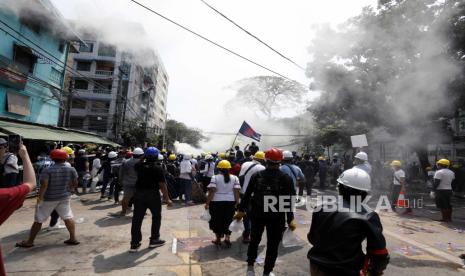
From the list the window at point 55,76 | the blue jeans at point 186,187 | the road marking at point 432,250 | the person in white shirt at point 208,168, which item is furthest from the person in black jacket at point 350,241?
the window at point 55,76

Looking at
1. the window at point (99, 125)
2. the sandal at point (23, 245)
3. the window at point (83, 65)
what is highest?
the window at point (83, 65)

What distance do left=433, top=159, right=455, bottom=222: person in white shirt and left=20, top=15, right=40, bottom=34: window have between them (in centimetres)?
1739

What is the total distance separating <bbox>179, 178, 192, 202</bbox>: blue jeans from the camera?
860cm

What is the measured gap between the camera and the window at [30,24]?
46.2 feet

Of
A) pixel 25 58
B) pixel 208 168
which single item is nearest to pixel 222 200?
pixel 208 168

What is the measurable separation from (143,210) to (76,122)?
112 feet

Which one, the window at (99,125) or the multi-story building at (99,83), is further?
the multi-story building at (99,83)

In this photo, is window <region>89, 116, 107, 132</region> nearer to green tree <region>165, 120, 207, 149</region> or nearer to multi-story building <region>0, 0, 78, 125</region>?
multi-story building <region>0, 0, 78, 125</region>

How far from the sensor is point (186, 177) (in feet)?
28.7

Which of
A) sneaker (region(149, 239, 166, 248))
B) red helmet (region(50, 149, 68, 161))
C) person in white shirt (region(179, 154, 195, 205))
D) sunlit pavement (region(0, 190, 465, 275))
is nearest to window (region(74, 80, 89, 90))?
person in white shirt (region(179, 154, 195, 205))

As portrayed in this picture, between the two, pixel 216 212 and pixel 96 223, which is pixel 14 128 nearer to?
pixel 96 223

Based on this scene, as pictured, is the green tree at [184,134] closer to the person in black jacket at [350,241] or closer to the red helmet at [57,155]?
the red helmet at [57,155]

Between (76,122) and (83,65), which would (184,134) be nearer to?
(76,122)

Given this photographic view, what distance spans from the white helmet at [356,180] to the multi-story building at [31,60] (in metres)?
13.4
